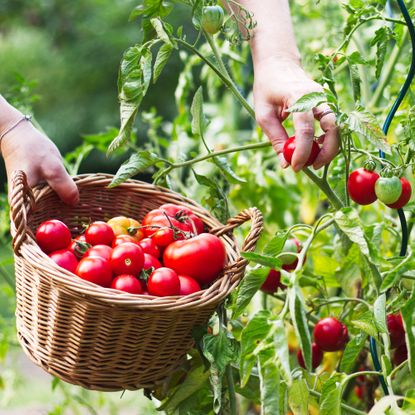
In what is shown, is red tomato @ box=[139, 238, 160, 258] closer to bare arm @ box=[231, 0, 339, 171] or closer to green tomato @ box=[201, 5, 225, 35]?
bare arm @ box=[231, 0, 339, 171]

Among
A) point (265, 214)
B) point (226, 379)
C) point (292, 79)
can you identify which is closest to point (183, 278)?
point (226, 379)

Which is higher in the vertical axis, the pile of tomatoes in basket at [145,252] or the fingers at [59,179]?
the fingers at [59,179]

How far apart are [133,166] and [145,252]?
0.45 feet

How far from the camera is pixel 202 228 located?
4.52ft

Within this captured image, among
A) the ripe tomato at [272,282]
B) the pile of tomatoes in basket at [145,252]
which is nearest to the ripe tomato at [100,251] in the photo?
the pile of tomatoes in basket at [145,252]

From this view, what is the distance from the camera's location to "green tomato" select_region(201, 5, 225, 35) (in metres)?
1.10

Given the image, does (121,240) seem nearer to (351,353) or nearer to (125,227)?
(125,227)

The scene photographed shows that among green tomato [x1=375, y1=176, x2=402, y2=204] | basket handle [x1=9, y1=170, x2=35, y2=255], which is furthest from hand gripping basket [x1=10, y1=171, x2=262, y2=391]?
green tomato [x1=375, y1=176, x2=402, y2=204]

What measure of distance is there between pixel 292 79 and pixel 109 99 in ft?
13.6

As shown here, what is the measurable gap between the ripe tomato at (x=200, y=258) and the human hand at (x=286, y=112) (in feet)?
0.54

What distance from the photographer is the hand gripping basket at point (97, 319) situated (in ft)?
3.54

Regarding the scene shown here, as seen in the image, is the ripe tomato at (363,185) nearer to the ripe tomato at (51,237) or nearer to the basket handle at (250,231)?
the basket handle at (250,231)

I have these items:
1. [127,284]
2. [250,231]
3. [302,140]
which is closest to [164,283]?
[127,284]

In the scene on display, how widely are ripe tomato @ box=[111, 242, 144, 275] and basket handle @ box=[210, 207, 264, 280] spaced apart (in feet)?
0.45
